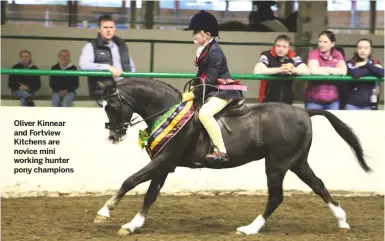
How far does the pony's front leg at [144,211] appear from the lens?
7043 mm

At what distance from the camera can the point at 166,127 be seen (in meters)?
7.06

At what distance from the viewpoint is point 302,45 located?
12688 mm

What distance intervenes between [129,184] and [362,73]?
3.82 metres

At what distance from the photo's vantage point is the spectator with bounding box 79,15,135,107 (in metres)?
8.80

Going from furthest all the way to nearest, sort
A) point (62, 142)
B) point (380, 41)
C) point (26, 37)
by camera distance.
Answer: point (380, 41) → point (26, 37) → point (62, 142)

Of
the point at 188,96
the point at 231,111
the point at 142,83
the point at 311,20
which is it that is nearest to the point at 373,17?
the point at 311,20

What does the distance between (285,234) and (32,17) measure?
779 cm

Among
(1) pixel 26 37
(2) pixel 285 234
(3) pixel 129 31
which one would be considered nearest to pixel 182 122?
(2) pixel 285 234

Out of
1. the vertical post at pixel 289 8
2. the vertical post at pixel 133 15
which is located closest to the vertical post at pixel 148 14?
the vertical post at pixel 133 15

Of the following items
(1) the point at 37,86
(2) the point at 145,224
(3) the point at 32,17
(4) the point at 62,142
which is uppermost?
(3) the point at 32,17

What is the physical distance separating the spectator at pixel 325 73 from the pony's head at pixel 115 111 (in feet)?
10.3

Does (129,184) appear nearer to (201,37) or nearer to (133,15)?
(201,37)

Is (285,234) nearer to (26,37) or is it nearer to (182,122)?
(182,122)

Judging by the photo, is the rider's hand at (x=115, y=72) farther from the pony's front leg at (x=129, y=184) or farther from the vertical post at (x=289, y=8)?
the vertical post at (x=289, y=8)
